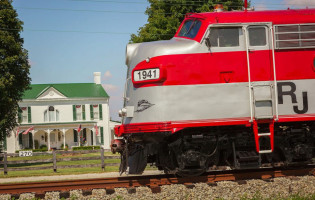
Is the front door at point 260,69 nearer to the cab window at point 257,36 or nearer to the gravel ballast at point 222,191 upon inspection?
the cab window at point 257,36

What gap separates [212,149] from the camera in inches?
400

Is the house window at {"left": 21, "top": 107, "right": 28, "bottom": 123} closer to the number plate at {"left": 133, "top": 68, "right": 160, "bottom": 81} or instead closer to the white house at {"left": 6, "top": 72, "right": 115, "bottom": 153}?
the white house at {"left": 6, "top": 72, "right": 115, "bottom": 153}

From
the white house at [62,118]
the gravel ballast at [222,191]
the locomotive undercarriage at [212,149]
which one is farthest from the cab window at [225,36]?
the white house at [62,118]

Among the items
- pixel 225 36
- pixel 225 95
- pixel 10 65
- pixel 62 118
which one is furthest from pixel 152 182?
pixel 62 118

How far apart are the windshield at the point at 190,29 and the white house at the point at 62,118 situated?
4353 cm

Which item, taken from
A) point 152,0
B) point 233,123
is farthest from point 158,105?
point 152,0

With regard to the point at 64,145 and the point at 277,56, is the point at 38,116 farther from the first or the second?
the point at 277,56

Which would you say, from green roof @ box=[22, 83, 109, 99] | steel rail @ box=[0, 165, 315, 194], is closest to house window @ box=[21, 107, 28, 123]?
green roof @ box=[22, 83, 109, 99]

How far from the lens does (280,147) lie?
10.3 m

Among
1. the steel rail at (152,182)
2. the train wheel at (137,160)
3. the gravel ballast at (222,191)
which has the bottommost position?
the gravel ballast at (222,191)

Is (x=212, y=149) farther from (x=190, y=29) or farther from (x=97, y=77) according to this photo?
(x=97, y=77)

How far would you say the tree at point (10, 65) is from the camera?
2922cm

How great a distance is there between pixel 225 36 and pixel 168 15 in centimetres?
2399

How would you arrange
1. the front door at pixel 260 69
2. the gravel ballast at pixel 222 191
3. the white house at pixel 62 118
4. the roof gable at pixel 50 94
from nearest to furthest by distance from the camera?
the gravel ballast at pixel 222 191 → the front door at pixel 260 69 → the white house at pixel 62 118 → the roof gable at pixel 50 94
